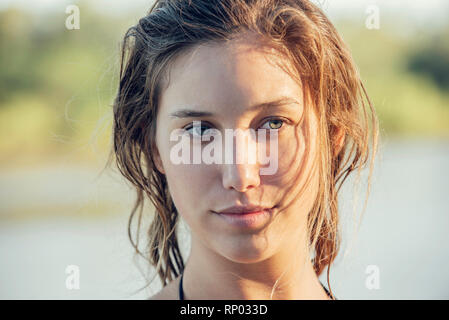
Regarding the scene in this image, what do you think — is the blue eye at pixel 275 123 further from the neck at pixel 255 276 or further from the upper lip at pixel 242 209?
the neck at pixel 255 276

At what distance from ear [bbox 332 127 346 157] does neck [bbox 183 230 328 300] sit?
315 millimetres

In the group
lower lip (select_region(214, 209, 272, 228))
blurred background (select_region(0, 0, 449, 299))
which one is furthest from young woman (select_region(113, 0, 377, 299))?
blurred background (select_region(0, 0, 449, 299))

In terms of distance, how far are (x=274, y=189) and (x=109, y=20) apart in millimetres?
5839

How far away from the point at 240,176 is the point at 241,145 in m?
0.08

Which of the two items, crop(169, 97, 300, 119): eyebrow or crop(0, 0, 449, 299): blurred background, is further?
crop(0, 0, 449, 299): blurred background

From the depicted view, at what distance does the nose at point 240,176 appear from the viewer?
149cm

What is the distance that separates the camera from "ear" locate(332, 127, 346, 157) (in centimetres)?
180

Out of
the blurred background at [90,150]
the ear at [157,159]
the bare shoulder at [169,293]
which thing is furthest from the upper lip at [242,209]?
the blurred background at [90,150]

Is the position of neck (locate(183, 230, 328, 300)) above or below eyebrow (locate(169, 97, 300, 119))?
below

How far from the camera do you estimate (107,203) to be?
715 cm

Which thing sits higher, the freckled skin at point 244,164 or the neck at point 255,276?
the freckled skin at point 244,164

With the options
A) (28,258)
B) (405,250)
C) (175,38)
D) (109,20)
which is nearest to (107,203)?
(28,258)

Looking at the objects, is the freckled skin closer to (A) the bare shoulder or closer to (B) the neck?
(B) the neck

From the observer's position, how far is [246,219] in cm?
154
